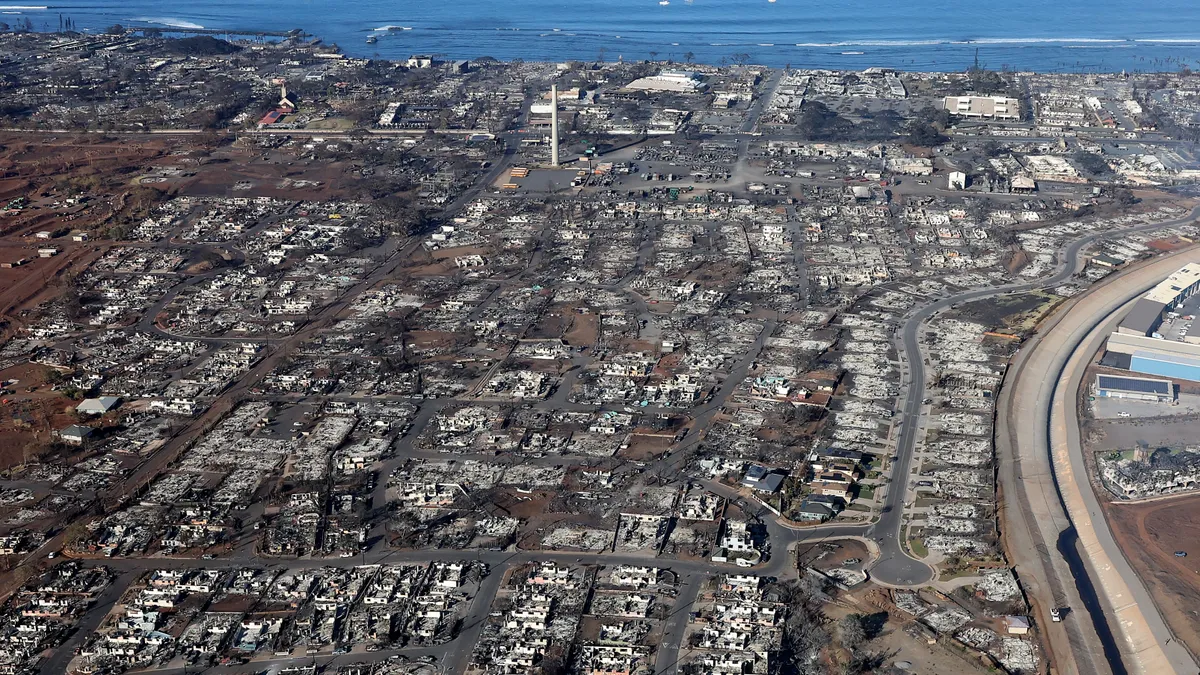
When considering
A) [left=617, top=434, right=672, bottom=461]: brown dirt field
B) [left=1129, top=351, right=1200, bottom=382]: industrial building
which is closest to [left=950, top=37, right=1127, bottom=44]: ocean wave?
[left=1129, top=351, right=1200, bottom=382]: industrial building

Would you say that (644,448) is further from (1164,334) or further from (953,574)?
(1164,334)

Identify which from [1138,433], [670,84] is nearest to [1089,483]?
[1138,433]

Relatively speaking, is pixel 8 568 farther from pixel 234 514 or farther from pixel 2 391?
pixel 2 391

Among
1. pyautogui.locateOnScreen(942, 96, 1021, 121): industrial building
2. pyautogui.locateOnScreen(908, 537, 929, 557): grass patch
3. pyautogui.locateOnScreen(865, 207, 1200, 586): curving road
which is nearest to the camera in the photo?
pyautogui.locateOnScreen(865, 207, 1200, 586): curving road

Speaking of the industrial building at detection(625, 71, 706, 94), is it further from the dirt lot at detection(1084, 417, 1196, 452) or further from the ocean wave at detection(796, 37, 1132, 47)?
the dirt lot at detection(1084, 417, 1196, 452)

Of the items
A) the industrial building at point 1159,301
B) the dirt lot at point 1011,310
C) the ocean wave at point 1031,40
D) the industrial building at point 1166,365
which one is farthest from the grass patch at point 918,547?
the ocean wave at point 1031,40
